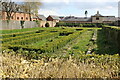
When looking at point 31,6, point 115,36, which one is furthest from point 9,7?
point 115,36

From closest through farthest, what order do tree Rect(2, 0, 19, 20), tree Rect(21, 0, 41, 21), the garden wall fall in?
the garden wall < tree Rect(2, 0, 19, 20) < tree Rect(21, 0, 41, 21)

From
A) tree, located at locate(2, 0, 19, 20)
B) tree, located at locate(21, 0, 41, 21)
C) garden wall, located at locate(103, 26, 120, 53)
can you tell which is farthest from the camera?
tree, located at locate(21, 0, 41, 21)

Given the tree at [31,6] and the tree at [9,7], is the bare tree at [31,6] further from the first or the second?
the tree at [9,7]

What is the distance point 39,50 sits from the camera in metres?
8.00

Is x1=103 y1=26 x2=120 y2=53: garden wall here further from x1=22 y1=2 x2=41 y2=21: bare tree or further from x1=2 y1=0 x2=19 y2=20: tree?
x1=22 y1=2 x2=41 y2=21: bare tree

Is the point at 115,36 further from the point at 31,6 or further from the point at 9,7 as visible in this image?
the point at 31,6

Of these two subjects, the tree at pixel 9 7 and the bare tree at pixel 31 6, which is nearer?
the tree at pixel 9 7

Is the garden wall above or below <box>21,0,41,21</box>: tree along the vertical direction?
below

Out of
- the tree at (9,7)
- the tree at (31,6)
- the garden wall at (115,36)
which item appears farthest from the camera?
the tree at (31,6)

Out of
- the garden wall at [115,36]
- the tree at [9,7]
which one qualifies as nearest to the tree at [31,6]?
the tree at [9,7]

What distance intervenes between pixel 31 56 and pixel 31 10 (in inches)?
1564

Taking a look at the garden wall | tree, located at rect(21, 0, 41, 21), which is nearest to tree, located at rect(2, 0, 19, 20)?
tree, located at rect(21, 0, 41, 21)

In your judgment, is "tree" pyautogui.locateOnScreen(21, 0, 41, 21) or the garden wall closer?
the garden wall

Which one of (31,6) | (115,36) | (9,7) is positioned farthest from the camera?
(31,6)
